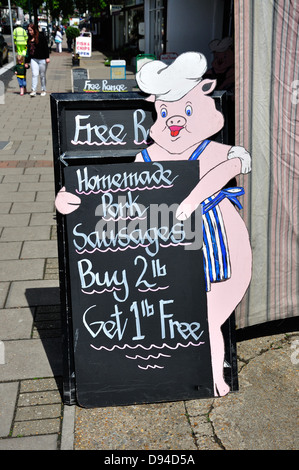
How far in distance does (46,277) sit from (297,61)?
9.73ft

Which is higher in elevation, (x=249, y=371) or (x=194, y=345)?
(x=194, y=345)

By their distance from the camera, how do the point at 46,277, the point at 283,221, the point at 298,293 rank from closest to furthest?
1. the point at 283,221
2. the point at 298,293
3. the point at 46,277

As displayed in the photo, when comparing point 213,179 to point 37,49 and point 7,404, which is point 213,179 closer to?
point 7,404

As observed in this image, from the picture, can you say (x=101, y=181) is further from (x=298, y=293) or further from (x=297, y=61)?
(x=298, y=293)

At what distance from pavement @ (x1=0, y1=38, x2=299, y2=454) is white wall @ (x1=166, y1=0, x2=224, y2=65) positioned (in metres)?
15.4

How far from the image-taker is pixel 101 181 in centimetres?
293

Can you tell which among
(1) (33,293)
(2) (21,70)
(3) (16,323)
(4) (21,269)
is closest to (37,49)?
(2) (21,70)

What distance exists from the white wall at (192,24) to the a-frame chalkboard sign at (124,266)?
1632cm

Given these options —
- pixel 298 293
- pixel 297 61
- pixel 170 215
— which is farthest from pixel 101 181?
pixel 298 293

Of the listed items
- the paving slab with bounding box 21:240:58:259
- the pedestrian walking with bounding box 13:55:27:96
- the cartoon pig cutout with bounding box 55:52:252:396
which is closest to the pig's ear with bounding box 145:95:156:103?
the cartoon pig cutout with bounding box 55:52:252:396

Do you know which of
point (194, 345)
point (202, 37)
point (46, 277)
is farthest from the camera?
point (202, 37)

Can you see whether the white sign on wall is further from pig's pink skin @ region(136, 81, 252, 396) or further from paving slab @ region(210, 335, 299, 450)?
paving slab @ region(210, 335, 299, 450)

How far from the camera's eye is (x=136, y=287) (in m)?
3.06

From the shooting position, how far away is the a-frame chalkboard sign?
293 cm
